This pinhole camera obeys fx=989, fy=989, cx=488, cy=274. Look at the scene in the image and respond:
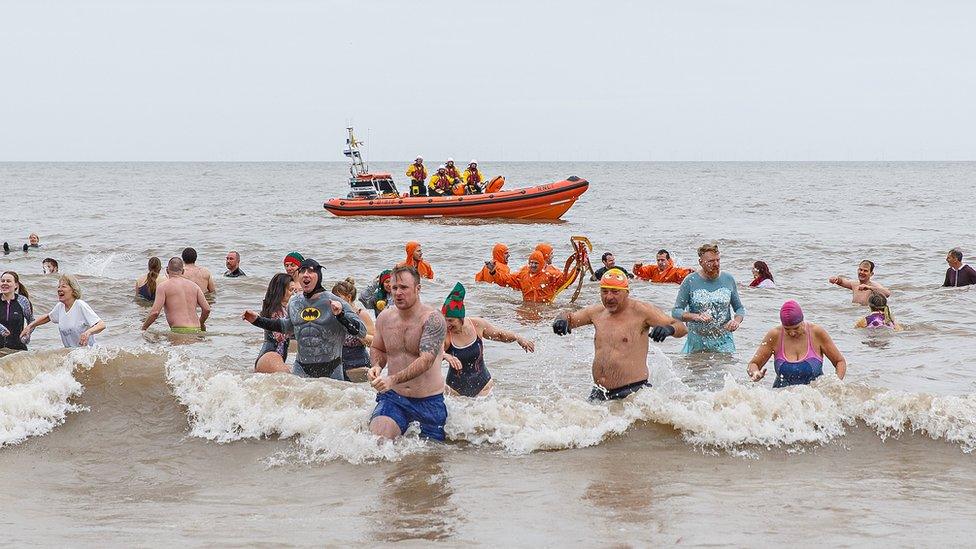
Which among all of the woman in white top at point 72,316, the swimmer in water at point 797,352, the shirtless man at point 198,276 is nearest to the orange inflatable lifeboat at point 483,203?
the shirtless man at point 198,276

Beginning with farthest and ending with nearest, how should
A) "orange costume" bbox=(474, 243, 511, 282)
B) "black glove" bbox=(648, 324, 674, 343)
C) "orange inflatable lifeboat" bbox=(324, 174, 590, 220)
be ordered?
"orange inflatable lifeboat" bbox=(324, 174, 590, 220) → "orange costume" bbox=(474, 243, 511, 282) → "black glove" bbox=(648, 324, 674, 343)

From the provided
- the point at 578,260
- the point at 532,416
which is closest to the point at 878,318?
the point at 578,260

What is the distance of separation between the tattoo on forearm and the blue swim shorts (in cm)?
48

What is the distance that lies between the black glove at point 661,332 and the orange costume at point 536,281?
24.2ft

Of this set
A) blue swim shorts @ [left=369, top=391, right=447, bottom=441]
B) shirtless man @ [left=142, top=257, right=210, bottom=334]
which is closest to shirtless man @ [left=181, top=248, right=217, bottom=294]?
shirtless man @ [left=142, top=257, right=210, bottom=334]

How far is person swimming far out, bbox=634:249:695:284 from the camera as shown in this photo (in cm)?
1720

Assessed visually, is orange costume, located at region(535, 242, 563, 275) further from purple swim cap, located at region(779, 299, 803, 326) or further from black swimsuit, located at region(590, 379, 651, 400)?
purple swim cap, located at region(779, 299, 803, 326)

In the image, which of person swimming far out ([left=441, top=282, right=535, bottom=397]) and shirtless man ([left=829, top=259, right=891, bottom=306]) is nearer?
person swimming far out ([left=441, top=282, right=535, bottom=397])

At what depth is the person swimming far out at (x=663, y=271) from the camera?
56.4ft

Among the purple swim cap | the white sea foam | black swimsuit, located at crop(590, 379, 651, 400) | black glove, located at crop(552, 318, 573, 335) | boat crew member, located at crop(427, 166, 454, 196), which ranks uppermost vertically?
boat crew member, located at crop(427, 166, 454, 196)

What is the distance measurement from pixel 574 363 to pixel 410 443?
171 inches

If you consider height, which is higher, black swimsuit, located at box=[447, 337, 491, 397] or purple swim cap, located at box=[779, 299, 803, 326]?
purple swim cap, located at box=[779, 299, 803, 326]

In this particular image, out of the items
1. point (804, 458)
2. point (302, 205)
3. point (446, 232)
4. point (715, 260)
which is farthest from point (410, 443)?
point (302, 205)

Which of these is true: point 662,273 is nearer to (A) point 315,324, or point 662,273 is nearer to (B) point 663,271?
(B) point 663,271
